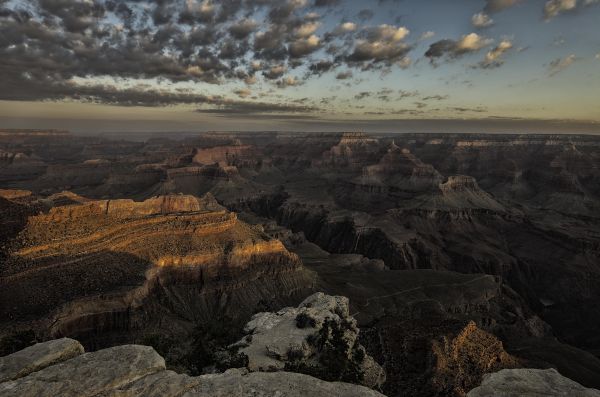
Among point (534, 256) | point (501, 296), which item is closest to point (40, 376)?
point (501, 296)

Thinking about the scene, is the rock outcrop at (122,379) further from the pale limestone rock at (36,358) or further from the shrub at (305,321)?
the shrub at (305,321)

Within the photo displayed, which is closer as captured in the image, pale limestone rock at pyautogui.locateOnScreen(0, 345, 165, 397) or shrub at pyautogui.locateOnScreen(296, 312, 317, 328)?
pale limestone rock at pyautogui.locateOnScreen(0, 345, 165, 397)

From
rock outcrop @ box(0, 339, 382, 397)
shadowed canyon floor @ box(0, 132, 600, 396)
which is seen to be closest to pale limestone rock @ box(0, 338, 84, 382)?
rock outcrop @ box(0, 339, 382, 397)

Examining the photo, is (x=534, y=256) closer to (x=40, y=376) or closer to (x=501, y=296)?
(x=501, y=296)

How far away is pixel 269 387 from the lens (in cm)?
2162

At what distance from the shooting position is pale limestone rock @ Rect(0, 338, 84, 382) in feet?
67.3

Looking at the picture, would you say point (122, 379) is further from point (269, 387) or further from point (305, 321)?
point (305, 321)

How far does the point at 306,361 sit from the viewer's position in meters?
41.2

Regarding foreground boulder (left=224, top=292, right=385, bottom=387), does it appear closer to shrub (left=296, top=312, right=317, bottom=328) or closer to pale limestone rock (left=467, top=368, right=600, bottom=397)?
shrub (left=296, top=312, right=317, bottom=328)

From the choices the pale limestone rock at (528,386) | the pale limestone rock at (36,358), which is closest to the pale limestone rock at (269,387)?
the pale limestone rock at (528,386)

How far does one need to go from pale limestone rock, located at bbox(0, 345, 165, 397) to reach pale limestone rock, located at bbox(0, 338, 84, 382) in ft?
2.67

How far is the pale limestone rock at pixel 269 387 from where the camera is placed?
2081 cm

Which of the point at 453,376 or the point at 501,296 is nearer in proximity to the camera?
the point at 453,376

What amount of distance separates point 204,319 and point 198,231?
67.7 ft
